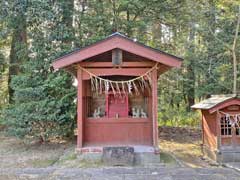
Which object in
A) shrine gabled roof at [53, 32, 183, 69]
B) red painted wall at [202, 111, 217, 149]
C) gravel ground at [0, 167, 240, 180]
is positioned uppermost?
shrine gabled roof at [53, 32, 183, 69]

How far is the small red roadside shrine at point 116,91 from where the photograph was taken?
6887mm

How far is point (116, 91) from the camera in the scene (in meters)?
7.97

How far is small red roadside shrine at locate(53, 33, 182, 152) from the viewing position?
6.89 metres

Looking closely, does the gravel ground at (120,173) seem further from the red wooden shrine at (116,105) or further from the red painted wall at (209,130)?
the red wooden shrine at (116,105)

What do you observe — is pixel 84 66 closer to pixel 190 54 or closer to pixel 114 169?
pixel 114 169

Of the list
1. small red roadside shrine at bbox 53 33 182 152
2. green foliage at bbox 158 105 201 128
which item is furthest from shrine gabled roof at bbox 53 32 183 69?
green foliage at bbox 158 105 201 128

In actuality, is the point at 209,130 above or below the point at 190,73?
below

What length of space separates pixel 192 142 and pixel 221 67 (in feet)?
10.5

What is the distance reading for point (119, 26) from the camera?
10.5 metres

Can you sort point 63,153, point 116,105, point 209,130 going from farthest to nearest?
point 116,105
point 63,153
point 209,130

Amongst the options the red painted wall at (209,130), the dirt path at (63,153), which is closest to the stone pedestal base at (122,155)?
the dirt path at (63,153)

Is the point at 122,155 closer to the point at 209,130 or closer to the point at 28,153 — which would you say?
the point at 209,130

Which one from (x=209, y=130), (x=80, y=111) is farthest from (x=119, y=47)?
(x=209, y=130)

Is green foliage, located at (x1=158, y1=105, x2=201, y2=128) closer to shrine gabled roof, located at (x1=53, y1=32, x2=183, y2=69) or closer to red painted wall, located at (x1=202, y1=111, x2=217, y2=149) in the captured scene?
red painted wall, located at (x1=202, y1=111, x2=217, y2=149)
